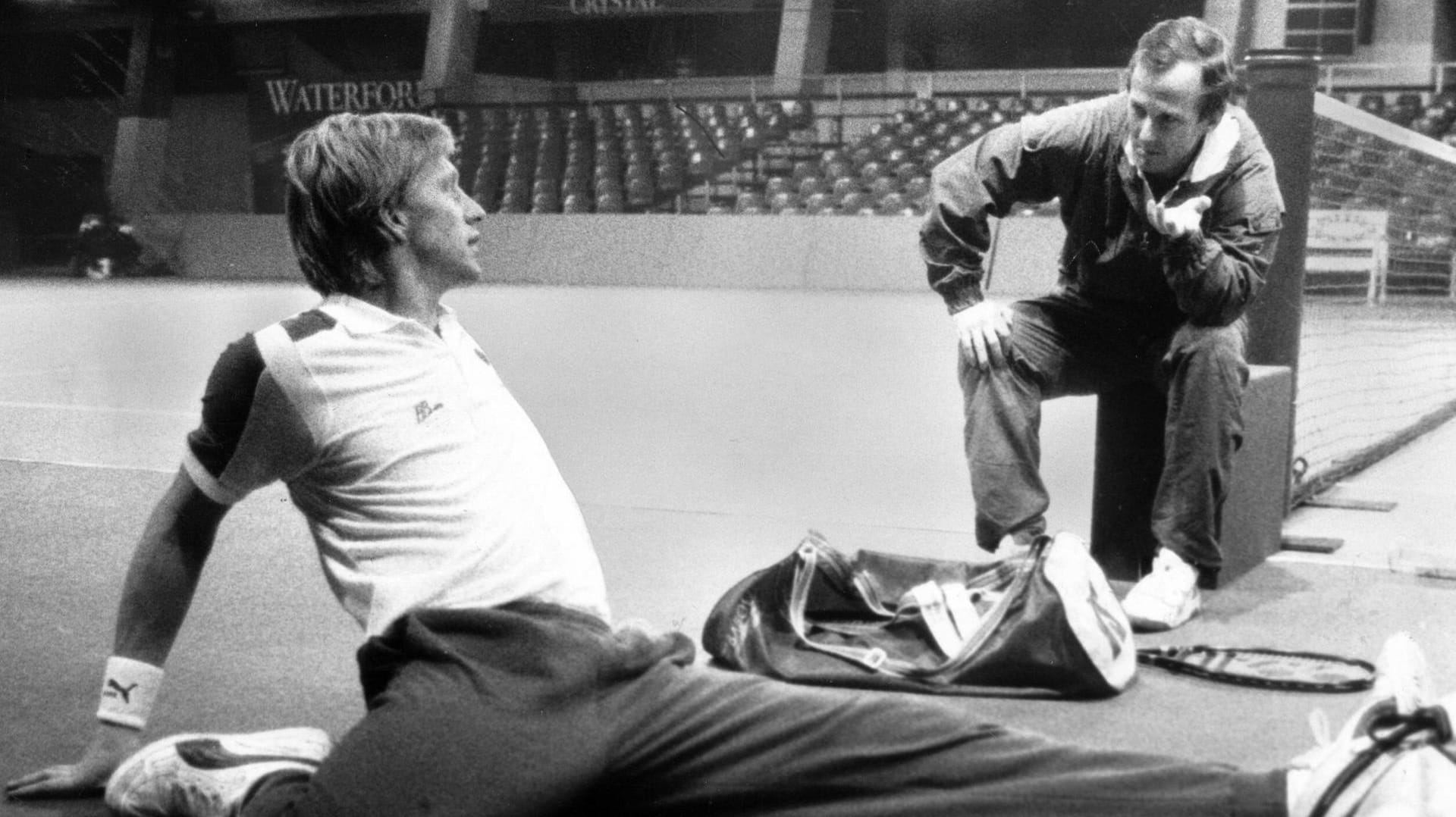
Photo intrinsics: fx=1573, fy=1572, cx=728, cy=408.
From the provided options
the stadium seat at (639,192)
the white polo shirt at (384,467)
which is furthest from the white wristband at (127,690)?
the stadium seat at (639,192)

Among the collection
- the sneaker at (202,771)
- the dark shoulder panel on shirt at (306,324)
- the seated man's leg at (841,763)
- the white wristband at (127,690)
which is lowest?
the sneaker at (202,771)

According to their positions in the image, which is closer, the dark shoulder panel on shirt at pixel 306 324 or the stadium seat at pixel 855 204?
the dark shoulder panel on shirt at pixel 306 324

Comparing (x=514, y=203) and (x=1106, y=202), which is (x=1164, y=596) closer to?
(x=1106, y=202)

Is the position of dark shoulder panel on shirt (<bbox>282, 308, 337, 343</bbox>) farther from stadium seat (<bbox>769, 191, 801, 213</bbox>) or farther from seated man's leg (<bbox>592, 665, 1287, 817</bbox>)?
stadium seat (<bbox>769, 191, 801, 213</bbox>)

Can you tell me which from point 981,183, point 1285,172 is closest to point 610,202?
point 1285,172

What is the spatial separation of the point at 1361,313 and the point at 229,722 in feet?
36.1

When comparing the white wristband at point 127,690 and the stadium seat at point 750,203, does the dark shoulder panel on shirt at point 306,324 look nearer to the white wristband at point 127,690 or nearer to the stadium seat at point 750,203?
the white wristband at point 127,690

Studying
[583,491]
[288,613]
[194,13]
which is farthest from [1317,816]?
[194,13]

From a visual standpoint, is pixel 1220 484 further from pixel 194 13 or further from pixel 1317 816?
pixel 194 13

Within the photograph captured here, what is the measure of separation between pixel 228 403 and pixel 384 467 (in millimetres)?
235

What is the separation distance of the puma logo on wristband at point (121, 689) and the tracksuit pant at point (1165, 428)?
6.83 ft

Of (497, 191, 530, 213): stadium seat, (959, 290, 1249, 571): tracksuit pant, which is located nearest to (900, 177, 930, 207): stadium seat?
(497, 191, 530, 213): stadium seat

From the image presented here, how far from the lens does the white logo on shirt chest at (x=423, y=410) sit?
7.28ft

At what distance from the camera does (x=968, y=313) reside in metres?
3.96
